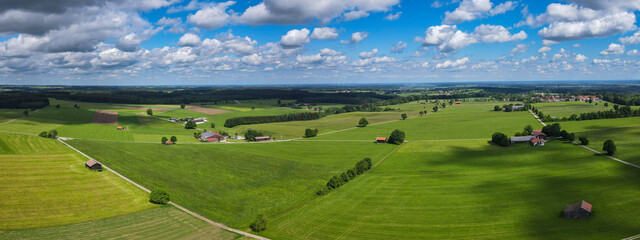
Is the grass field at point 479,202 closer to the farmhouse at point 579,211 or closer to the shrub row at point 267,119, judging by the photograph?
the farmhouse at point 579,211

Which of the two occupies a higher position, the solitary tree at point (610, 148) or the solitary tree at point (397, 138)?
the solitary tree at point (610, 148)

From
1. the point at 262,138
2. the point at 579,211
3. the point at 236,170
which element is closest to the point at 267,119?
the point at 262,138

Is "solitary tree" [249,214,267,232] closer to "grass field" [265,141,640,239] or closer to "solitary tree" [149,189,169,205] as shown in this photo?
"grass field" [265,141,640,239]

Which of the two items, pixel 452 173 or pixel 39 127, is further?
pixel 39 127

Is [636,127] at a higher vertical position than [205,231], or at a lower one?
higher

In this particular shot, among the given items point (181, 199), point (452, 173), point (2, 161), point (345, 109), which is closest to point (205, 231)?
point (181, 199)

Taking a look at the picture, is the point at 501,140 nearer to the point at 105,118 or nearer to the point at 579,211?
the point at 579,211

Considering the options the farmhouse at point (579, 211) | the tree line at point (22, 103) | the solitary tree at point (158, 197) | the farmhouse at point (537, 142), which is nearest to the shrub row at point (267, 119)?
the tree line at point (22, 103)

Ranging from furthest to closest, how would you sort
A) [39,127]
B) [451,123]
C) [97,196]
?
[451,123]
[39,127]
[97,196]

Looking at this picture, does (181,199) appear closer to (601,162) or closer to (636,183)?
A: (636,183)
